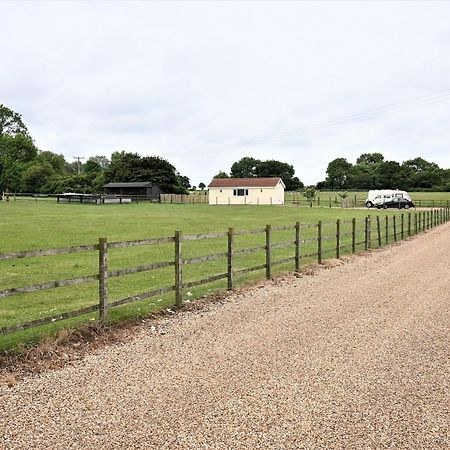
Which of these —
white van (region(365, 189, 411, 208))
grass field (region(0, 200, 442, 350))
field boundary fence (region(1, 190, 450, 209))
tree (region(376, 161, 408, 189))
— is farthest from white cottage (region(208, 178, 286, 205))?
grass field (region(0, 200, 442, 350))

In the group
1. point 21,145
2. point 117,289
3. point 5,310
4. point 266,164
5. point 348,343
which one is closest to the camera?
point 348,343

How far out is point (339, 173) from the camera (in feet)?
479

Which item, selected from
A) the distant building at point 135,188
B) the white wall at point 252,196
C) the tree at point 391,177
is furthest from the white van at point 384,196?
the tree at point 391,177

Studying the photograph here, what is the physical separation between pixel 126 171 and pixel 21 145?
2006 cm

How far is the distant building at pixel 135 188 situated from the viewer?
278 feet

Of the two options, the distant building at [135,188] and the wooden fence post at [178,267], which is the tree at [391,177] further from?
the wooden fence post at [178,267]

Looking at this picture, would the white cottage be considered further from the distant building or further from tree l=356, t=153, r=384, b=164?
tree l=356, t=153, r=384, b=164

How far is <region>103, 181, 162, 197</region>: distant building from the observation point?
8481 cm

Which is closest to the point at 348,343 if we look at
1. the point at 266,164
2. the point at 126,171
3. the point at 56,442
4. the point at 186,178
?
the point at 56,442

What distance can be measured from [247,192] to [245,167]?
76.2m

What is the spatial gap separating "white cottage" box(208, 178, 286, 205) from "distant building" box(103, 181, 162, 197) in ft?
37.8

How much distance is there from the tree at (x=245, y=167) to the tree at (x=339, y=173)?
2279 centimetres

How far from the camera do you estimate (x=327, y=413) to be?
14.5ft

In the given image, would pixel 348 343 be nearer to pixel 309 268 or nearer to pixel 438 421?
pixel 438 421
